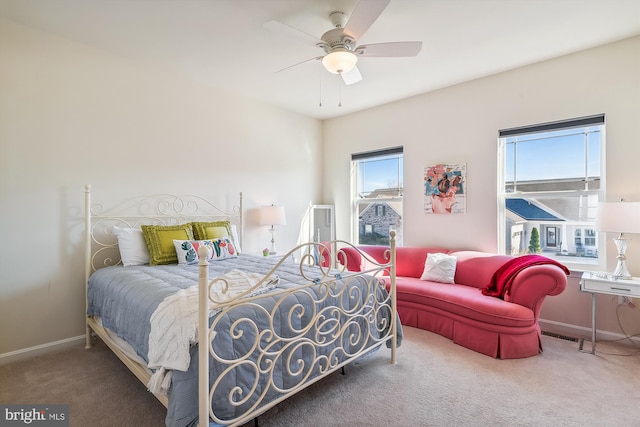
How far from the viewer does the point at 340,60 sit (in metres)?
2.33

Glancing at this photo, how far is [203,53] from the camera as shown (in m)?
3.03

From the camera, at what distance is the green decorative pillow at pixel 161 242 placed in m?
2.90

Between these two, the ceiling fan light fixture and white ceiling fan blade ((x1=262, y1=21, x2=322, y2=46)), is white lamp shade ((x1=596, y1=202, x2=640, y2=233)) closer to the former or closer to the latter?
the ceiling fan light fixture

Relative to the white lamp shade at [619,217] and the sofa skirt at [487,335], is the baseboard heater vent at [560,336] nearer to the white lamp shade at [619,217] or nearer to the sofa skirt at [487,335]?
the sofa skirt at [487,335]

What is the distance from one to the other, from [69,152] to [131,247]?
3.29 feet

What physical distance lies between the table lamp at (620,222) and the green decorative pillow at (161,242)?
370cm

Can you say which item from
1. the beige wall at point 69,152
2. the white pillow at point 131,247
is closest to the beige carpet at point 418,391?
the beige wall at point 69,152

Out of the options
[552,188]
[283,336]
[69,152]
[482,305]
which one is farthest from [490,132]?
[69,152]

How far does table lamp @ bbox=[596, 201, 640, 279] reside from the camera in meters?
2.50

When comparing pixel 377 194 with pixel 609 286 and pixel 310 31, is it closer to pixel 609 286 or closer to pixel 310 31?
pixel 310 31

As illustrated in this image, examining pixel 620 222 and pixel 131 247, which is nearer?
pixel 620 222

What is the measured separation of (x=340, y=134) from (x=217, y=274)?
10.9 ft

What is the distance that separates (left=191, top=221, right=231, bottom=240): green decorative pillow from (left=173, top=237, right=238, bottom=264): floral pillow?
104mm

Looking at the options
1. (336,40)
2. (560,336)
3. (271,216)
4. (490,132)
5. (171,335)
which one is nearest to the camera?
(171,335)
